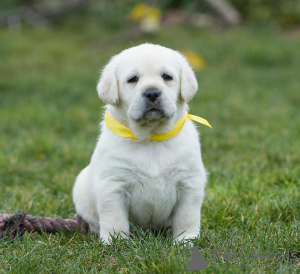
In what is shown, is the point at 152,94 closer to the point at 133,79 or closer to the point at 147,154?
the point at 133,79

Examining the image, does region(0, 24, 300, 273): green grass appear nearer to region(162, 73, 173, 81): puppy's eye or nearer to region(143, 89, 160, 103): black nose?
region(143, 89, 160, 103): black nose

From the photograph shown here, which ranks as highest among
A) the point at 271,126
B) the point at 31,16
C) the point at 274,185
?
the point at 274,185

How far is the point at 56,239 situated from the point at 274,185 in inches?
73.2

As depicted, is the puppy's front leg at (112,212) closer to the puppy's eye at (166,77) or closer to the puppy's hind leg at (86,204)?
the puppy's hind leg at (86,204)

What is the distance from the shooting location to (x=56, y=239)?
3.07m

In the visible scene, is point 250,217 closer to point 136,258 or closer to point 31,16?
point 136,258

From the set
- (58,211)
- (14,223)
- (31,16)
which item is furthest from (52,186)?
(31,16)

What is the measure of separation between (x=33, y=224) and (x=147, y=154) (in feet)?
2.96

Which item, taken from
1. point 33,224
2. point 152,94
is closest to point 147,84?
point 152,94

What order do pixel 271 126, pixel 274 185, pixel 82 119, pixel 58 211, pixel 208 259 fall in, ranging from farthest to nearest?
pixel 82 119 < pixel 271 126 < pixel 274 185 < pixel 58 211 < pixel 208 259

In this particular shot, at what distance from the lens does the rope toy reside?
3108mm

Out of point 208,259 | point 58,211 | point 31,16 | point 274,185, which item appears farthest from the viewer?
point 31,16

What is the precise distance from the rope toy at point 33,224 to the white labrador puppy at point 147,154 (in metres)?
0.31

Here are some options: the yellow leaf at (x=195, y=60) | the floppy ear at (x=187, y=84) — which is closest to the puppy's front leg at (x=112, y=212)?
the floppy ear at (x=187, y=84)
